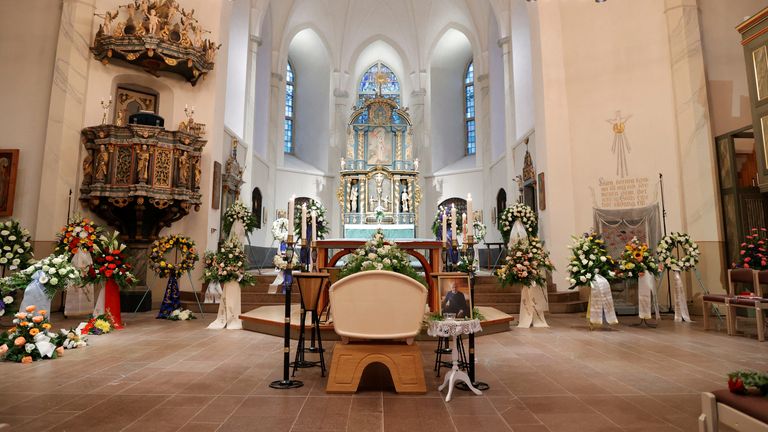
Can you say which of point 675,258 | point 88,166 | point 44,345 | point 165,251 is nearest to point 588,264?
point 675,258

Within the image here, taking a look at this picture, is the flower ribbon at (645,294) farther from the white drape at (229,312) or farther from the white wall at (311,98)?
the white wall at (311,98)

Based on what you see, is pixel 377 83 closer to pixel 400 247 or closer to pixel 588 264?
pixel 400 247

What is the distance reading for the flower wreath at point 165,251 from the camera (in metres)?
8.13

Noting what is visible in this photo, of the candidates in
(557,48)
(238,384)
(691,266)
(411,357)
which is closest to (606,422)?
(411,357)

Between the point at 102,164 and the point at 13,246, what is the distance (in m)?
2.05

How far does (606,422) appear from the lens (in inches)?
120

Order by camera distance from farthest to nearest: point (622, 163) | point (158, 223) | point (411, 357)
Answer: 1. point (622, 163)
2. point (158, 223)
3. point (411, 357)

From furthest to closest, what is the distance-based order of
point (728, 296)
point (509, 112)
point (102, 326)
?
point (509, 112), point (728, 296), point (102, 326)

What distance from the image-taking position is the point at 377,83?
2028 cm

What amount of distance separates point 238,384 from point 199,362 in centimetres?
110

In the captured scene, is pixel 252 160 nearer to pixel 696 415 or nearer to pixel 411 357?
pixel 411 357

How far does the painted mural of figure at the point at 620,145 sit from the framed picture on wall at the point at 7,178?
13.3 meters

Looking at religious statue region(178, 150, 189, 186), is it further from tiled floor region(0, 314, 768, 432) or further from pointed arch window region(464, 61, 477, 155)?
pointed arch window region(464, 61, 477, 155)

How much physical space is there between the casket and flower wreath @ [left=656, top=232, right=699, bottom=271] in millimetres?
7095
